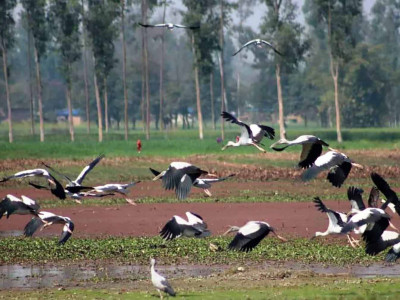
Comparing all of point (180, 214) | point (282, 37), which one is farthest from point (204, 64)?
point (180, 214)

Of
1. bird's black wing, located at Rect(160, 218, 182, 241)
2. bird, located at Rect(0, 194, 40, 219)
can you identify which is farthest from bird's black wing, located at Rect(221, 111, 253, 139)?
bird, located at Rect(0, 194, 40, 219)

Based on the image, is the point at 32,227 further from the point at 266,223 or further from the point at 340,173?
the point at 340,173

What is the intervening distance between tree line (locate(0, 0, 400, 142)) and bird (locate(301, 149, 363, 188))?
39.9 m

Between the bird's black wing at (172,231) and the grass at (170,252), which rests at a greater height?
the bird's black wing at (172,231)

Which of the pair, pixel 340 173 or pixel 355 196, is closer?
pixel 355 196

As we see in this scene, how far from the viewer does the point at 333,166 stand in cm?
1755

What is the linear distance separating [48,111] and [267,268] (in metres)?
137

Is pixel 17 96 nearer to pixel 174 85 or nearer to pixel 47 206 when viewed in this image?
pixel 174 85

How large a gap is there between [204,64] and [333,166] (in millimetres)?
55875

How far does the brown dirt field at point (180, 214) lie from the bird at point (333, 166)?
494 cm

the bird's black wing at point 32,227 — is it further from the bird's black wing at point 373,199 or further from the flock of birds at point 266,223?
the bird's black wing at point 373,199

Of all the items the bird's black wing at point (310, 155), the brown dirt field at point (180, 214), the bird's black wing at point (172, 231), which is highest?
the bird's black wing at point (310, 155)

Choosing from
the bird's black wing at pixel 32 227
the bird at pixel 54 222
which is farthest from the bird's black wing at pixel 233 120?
the bird's black wing at pixel 32 227

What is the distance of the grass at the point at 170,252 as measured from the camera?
1897 cm
